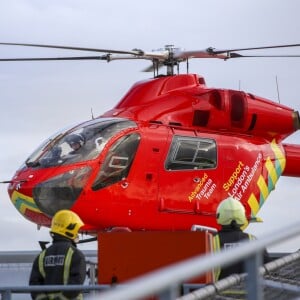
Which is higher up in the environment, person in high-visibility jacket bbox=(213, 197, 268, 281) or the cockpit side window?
person in high-visibility jacket bbox=(213, 197, 268, 281)

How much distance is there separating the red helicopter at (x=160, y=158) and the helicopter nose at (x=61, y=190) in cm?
2

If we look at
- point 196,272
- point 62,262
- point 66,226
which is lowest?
point 62,262

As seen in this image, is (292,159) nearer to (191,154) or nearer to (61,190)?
(191,154)

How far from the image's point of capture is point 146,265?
7770mm

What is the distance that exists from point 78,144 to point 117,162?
2.27 ft

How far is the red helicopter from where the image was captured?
14531 millimetres

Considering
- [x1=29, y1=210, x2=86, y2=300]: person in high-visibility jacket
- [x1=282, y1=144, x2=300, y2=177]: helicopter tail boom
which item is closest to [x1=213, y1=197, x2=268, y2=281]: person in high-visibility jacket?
[x1=29, y1=210, x2=86, y2=300]: person in high-visibility jacket

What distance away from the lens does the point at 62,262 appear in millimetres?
7285

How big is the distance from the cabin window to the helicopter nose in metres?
1.52

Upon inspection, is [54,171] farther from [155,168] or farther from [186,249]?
[186,249]

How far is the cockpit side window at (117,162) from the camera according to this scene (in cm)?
1454

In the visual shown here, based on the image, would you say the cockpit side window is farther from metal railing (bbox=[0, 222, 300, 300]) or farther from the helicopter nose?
metal railing (bbox=[0, 222, 300, 300])

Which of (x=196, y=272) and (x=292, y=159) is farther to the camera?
(x=292, y=159)

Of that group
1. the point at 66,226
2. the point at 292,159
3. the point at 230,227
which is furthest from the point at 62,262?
the point at 292,159
